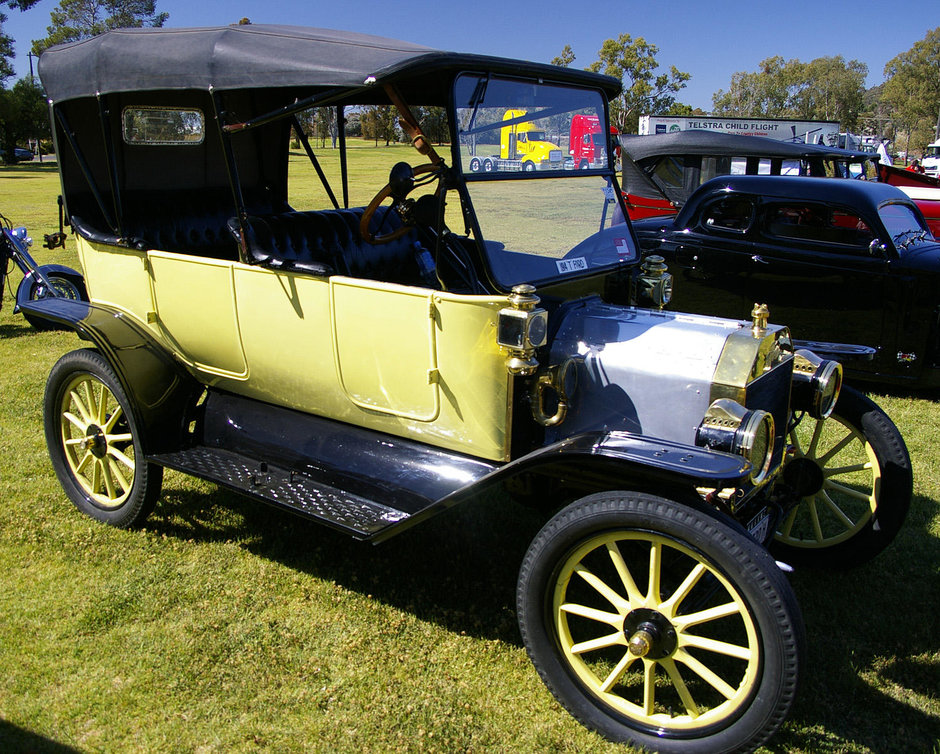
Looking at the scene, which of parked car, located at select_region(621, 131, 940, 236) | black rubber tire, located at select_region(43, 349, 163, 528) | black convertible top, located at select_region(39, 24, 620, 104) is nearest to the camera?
black convertible top, located at select_region(39, 24, 620, 104)

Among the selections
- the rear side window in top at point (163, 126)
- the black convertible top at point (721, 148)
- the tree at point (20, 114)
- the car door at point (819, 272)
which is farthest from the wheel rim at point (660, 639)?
the tree at point (20, 114)

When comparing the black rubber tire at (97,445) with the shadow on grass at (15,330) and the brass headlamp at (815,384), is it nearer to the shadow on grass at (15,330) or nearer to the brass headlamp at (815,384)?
the brass headlamp at (815,384)

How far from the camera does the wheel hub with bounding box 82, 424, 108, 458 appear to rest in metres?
3.68

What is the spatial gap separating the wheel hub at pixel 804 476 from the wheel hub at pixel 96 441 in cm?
315

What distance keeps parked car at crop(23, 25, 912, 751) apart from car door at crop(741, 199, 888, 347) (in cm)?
261

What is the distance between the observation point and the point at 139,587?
3258 millimetres

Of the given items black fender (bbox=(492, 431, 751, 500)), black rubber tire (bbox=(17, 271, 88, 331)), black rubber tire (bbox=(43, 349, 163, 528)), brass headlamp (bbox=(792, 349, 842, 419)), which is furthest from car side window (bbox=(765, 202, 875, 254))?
black rubber tire (bbox=(17, 271, 88, 331))

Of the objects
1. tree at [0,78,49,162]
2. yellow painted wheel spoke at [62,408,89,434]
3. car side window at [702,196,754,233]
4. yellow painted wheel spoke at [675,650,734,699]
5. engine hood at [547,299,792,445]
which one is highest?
tree at [0,78,49,162]

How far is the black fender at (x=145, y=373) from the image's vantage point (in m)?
3.42

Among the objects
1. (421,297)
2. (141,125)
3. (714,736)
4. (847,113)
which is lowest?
(714,736)

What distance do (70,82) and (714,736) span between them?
12.0ft

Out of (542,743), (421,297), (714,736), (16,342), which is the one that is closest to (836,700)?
(714,736)

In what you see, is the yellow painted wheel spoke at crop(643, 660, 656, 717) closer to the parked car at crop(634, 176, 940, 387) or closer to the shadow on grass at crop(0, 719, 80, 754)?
the shadow on grass at crop(0, 719, 80, 754)

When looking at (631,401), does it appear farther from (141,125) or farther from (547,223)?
(141,125)
